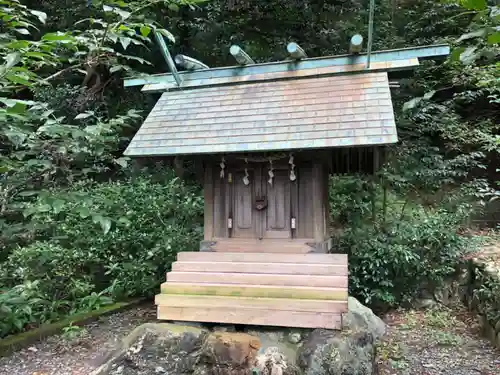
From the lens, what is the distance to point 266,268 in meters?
4.16

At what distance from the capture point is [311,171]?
14.9ft

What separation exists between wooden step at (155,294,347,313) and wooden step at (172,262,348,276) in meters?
0.37

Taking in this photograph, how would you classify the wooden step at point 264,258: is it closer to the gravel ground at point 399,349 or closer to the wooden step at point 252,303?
the wooden step at point 252,303

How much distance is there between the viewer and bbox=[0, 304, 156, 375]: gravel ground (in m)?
4.05

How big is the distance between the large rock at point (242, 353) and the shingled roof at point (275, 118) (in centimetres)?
182

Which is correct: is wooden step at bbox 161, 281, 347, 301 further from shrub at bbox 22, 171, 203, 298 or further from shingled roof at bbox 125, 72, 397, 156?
shrub at bbox 22, 171, 203, 298

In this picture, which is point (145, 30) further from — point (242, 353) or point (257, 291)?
point (242, 353)

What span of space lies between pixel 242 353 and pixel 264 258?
Answer: 3.42ft

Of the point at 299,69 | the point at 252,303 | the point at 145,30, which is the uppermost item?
the point at 299,69

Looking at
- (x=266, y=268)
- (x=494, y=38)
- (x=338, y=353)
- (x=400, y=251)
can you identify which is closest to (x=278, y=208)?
(x=266, y=268)

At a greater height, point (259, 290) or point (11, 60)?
point (11, 60)

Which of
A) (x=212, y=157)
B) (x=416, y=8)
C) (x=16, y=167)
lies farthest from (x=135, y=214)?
(x=416, y=8)

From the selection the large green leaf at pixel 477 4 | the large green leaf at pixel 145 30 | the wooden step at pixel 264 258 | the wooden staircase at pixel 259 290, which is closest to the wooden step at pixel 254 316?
the wooden staircase at pixel 259 290

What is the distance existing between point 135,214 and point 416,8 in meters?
8.75
